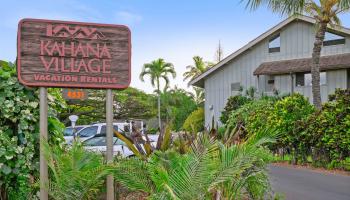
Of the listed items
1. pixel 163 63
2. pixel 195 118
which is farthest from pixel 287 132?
pixel 163 63

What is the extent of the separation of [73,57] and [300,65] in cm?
2242

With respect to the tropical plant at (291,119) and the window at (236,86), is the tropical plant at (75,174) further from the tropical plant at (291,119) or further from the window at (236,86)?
the window at (236,86)

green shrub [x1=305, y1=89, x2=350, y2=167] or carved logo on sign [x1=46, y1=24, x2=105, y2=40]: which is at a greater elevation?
carved logo on sign [x1=46, y1=24, x2=105, y2=40]

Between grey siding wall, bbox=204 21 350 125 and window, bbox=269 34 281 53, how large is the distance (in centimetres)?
24

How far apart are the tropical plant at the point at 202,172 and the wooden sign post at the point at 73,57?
971 mm

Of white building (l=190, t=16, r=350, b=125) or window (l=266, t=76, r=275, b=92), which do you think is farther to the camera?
window (l=266, t=76, r=275, b=92)

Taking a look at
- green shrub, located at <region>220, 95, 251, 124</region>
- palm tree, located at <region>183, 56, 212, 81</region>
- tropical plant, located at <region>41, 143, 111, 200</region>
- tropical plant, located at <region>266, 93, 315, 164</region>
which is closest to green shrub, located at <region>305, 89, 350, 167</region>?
tropical plant, located at <region>266, 93, 315, 164</region>

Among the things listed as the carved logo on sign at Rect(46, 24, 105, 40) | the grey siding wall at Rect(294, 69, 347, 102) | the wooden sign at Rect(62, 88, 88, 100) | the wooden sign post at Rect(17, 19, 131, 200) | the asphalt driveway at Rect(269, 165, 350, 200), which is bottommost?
the asphalt driveway at Rect(269, 165, 350, 200)

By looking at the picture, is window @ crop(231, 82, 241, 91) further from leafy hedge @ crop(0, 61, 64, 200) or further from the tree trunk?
leafy hedge @ crop(0, 61, 64, 200)

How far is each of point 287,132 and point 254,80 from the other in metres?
13.9

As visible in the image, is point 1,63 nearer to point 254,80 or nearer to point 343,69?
point 343,69

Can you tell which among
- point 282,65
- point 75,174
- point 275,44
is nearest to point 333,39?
point 282,65

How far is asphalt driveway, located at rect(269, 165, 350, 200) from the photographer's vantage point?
956 centimetres

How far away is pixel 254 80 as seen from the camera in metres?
29.9
